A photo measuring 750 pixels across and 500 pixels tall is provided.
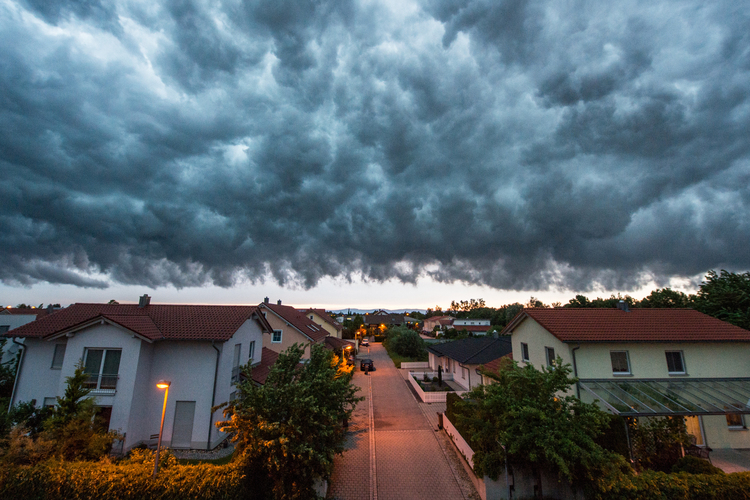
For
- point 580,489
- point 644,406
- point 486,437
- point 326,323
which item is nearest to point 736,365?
point 644,406

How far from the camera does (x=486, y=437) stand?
12.4 meters

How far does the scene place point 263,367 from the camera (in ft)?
74.5

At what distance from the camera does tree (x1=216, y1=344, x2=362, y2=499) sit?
10.5m

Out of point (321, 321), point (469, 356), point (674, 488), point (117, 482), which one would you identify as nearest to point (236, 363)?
point (117, 482)

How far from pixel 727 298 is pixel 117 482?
4673 centimetres

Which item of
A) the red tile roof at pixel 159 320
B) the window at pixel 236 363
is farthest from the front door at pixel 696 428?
the red tile roof at pixel 159 320

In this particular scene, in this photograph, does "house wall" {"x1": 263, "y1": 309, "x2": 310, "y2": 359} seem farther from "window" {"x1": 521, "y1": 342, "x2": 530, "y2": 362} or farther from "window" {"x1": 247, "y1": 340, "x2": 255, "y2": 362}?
"window" {"x1": 521, "y1": 342, "x2": 530, "y2": 362}

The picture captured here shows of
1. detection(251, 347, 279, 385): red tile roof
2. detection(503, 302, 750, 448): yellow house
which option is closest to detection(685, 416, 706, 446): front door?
detection(503, 302, 750, 448): yellow house

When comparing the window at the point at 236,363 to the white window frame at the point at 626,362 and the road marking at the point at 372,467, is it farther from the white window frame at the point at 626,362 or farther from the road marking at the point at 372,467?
the white window frame at the point at 626,362

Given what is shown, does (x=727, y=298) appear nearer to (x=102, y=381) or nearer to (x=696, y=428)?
(x=696, y=428)

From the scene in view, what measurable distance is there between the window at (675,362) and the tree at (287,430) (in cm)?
2005

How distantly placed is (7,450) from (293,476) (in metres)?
9.90

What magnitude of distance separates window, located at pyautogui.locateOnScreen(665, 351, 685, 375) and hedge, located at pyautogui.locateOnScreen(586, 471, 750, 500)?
8735mm

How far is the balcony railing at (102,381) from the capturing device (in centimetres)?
1648
